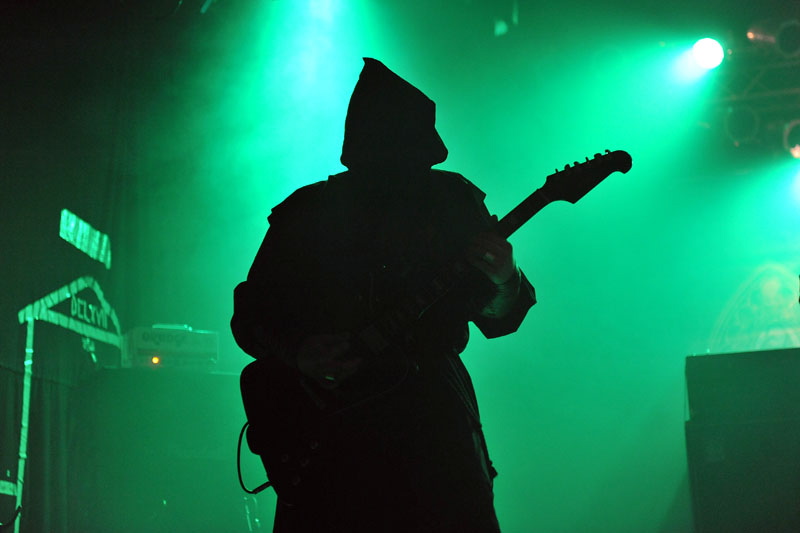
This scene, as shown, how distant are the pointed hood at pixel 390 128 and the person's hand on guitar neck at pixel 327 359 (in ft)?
1.67

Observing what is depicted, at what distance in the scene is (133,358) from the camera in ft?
19.8

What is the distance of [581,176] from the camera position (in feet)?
6.64

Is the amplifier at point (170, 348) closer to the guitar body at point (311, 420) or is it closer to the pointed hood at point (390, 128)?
the pointed hood at point (390, 128)

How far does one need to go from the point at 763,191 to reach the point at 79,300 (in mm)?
6957

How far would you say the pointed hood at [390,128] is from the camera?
1.99 m

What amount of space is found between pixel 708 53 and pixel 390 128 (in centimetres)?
674

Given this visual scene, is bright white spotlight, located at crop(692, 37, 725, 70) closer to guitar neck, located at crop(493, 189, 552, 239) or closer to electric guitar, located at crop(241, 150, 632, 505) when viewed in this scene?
guitar neck, located at crop(493, 189, 552, 239)

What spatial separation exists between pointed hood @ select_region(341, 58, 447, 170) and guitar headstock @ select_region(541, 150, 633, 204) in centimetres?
29

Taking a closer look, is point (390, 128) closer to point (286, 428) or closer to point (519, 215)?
point (519, 215)

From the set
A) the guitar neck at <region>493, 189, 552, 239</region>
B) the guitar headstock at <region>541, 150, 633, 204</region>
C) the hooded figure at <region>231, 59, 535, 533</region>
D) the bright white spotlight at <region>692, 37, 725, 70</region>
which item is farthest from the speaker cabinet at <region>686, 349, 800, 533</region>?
the bright white spotlight at <region>692, 37, 725, 70</region>

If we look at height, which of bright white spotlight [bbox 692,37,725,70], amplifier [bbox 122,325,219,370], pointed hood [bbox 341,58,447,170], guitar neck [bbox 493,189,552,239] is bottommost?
guitar neck [bbox 493,189,552,239]

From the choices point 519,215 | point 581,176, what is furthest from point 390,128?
point 581,176

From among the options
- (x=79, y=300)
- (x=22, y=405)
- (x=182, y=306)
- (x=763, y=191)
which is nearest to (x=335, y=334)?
(x=22, y=405)

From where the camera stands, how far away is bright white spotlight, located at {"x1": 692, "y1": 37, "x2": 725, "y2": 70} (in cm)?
769
